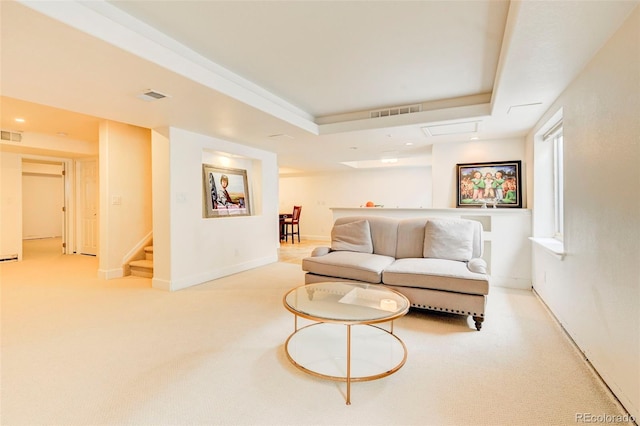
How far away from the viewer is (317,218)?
32.1 feet

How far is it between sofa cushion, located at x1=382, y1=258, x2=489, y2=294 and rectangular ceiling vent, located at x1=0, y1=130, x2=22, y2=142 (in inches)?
246

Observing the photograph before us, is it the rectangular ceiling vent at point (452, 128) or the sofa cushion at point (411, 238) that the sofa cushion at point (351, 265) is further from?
the rectangular ceiling vent at point (452, 128)

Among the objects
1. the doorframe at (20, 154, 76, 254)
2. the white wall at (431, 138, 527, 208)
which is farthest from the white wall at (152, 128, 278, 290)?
the doorframe at (20, 154, 76, 254)

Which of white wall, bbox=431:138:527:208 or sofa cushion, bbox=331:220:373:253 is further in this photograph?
white wall, bbox=431:138:527:208

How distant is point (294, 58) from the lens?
106 inches

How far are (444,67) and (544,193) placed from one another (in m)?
2.21

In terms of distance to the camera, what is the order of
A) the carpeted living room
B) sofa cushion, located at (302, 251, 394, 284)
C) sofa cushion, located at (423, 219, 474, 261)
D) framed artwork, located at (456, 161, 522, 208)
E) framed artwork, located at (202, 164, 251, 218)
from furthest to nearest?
framed artwork, located at (202, 164, 251, 218), framed artwork, located at (456, 161, 522, 208), sofa cushion, located at (423, 219, 474, 261), sofa cushion, located at (302, 251, 394, 284), the carpeted living room

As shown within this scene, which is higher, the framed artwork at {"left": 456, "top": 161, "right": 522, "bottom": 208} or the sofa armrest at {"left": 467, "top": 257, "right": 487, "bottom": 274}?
the framed artwork at {"left": 456, "top": 161, "right": 522, "bottom": 208}

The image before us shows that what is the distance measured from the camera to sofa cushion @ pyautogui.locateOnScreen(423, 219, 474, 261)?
3.39 metres

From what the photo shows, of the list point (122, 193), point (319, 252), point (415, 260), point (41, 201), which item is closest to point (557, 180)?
point (415, 260)

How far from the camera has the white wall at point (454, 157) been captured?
182 inches

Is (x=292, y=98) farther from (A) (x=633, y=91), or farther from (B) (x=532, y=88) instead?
(A) (x=633, y=91)

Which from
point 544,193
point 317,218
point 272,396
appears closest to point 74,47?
point 272,396

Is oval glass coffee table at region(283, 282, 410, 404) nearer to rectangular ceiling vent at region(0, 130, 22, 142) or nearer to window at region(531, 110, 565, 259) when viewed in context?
window at region(531, 110, 565, 259)
